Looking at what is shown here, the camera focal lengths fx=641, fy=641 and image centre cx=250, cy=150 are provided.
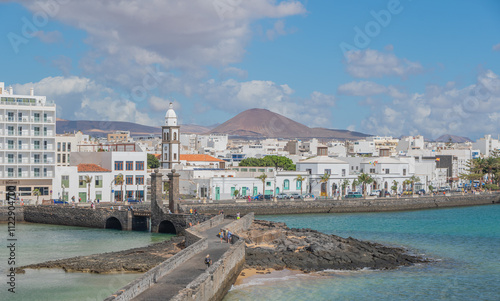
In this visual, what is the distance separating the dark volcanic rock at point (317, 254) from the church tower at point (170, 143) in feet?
186

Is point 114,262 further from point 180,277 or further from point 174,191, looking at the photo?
point 174,191

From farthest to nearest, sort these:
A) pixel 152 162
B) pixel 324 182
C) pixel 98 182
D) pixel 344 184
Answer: pixel 152 162 → pixel 344 184 → pixel 324 182 → pixel 98 182

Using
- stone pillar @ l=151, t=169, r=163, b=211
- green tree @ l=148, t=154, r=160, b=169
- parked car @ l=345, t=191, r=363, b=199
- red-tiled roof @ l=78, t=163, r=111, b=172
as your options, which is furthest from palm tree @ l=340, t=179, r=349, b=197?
stone pillar @ l=151, t=169, r=163, b=211

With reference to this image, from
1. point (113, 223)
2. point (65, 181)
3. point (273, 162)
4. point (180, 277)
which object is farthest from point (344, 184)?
point (180, 277)

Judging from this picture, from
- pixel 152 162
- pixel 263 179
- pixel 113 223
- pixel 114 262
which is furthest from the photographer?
pixel 152 162

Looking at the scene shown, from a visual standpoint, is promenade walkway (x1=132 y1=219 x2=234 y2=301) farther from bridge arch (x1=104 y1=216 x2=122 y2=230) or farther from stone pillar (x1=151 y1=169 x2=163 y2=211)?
bridge arch (x1=104 y1=216 x2=122 y2=230)

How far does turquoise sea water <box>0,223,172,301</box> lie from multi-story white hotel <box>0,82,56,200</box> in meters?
9.68

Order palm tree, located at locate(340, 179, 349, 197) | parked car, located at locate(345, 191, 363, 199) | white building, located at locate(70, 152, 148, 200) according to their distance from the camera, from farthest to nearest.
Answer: palm tree, located at locate(340, 179, 349, 197) < parked car, located at locate(345, 191, 363, 199) < white building, located at locate(70, 152, 148, 200)

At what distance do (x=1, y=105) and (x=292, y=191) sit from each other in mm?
44723

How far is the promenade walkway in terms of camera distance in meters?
25.3

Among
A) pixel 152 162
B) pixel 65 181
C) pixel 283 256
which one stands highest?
pixel 152 162

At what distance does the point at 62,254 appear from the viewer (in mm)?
43125

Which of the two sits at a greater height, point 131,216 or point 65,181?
point 65,181

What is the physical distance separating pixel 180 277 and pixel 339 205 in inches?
2338
